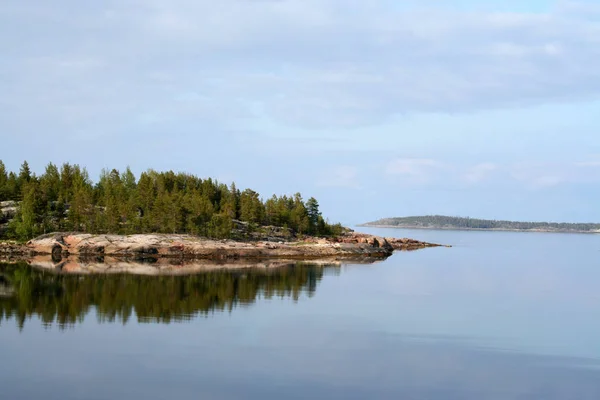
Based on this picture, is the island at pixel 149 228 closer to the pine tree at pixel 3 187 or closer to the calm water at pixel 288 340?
the pine tree at pixel 3 187

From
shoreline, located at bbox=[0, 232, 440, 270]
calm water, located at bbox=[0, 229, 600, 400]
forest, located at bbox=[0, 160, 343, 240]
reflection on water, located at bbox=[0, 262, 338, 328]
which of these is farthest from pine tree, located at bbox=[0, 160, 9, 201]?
calm water, located at bbox=[0, 229, 600, 400]

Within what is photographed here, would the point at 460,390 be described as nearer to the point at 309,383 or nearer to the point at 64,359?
the point at 309,383

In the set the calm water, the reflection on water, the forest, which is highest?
the forest

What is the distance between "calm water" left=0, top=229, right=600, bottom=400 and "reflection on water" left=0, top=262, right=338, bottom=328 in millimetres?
217

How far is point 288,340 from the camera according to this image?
44.5 metres

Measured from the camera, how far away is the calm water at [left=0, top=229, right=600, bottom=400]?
33.4 m

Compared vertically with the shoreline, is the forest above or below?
above

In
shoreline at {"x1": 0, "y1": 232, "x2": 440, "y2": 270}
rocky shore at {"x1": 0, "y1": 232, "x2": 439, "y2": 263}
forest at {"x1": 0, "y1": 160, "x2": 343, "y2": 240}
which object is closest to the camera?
shoreline at {"x1": 0, "y1": 232, "x2": 440, "y2": 270}

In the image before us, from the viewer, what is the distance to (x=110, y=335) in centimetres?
4447

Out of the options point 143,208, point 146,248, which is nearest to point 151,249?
point 146,248

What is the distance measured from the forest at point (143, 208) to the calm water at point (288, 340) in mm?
50836

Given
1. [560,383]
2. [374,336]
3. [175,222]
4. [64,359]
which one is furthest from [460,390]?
[175,222]

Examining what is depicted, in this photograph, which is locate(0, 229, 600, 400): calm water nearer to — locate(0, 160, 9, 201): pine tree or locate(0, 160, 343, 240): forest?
locate(0, 160, 343, 240): forest

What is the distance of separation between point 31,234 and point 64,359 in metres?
98.2
